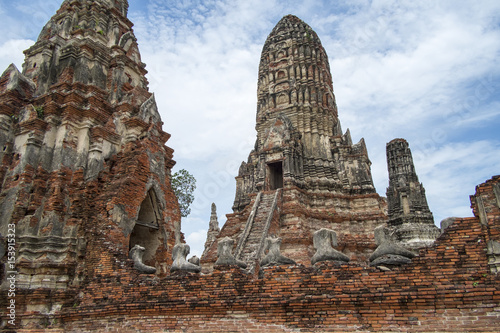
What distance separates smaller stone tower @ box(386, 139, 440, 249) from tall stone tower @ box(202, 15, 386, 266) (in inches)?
370

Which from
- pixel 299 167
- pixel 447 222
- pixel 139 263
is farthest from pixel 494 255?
pixel 299 167

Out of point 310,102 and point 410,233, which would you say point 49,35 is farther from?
point 410,233

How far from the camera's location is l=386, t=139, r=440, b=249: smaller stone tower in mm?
28953

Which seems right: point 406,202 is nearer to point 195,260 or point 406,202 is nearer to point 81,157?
point 195,260

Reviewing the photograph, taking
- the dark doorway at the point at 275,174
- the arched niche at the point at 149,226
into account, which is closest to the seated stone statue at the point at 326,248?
the arched niche at the point at 149,226

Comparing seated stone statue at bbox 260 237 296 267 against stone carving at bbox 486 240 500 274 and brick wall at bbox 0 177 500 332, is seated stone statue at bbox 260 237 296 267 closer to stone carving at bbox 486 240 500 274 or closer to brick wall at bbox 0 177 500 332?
brick wall at bbox 0 177 500 332

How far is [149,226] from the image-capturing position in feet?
32.9

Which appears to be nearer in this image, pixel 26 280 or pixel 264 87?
pixel 26 280

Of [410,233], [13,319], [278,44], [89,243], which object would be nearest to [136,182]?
[89,243]

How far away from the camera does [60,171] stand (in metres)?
9.32

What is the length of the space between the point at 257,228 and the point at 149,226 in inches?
278

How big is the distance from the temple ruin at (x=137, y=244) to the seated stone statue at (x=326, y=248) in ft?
0.07

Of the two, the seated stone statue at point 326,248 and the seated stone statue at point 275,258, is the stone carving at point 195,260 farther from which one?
the seated stone statue at point 326,248

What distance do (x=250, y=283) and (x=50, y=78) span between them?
8.53m
